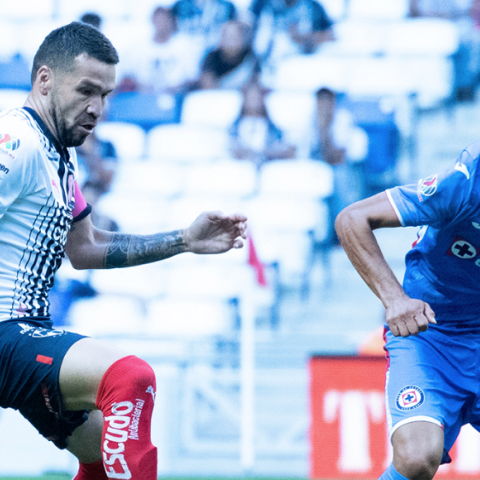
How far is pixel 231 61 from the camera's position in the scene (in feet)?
29.9

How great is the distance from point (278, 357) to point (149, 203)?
249 centimetres

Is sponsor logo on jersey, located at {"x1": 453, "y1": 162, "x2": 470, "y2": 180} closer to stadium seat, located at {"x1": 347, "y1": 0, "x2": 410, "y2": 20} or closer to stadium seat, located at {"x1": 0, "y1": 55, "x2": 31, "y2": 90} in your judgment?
stadium seat, located at {"x1": 0, "y1": 55, "x2": 31, "y2": 90}

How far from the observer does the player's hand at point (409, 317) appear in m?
2.47

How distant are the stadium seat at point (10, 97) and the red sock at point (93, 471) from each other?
707cm

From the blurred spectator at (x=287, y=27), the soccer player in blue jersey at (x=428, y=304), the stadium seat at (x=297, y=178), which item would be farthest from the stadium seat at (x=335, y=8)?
the soccer player in blue jersey at (x=428, y=304)

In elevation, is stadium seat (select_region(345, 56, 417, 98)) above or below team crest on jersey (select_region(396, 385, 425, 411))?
above

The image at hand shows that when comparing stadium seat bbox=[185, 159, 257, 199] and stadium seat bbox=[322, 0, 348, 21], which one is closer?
stadium seat bbox=[185, 159, 257, 199]

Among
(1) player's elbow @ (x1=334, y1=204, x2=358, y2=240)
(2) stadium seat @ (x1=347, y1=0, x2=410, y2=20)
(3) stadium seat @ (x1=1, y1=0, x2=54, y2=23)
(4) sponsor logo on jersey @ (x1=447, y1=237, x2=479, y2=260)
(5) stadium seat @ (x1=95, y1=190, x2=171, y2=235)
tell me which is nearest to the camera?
(1) player's elbow @ (x1=334, y1=204, x2=358, y2=240)

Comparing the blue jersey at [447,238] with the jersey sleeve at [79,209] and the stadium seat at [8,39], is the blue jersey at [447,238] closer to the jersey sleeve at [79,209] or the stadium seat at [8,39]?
the jersey sleeve at [79,209]

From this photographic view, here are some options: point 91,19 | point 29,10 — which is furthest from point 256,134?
point 29,10

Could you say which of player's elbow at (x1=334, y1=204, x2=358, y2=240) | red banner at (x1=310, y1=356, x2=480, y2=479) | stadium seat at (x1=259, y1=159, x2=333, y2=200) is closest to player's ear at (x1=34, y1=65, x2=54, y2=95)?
player's elbow at (x1=334, y1=204, x2=358, y2=240)

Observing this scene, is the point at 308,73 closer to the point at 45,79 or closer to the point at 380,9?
the point at 380,9

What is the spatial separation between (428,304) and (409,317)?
228 millimetres

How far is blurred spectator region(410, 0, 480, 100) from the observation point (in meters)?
9.43
